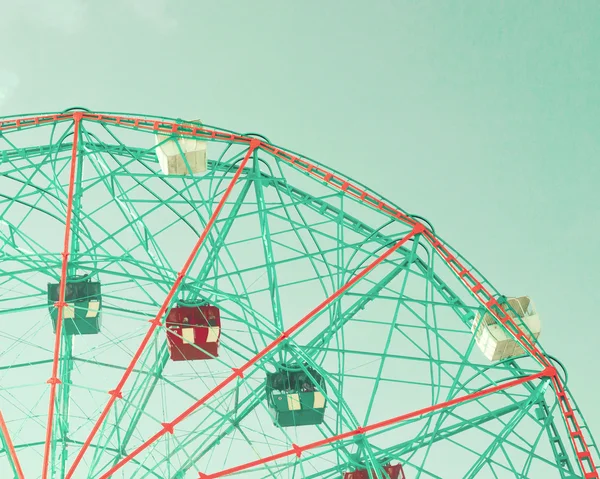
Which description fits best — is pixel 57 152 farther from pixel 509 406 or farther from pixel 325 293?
pixel 509 406

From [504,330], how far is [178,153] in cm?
1170

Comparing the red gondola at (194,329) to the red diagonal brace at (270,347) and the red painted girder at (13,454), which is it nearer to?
the red diagonal brace at (270,347)

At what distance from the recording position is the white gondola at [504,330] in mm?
30688

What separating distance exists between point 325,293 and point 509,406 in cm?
668

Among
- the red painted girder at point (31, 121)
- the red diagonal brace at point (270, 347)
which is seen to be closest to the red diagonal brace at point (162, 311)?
the red diagonal brace at point (270, 347)

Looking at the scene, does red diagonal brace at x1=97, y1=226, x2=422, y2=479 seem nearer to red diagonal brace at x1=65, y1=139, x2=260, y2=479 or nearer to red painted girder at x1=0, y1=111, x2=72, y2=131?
red diagonal brace at x1=65, y1=139, x2=260, y2=479

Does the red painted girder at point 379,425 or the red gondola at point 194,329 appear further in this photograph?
the red gondola at point 194,329

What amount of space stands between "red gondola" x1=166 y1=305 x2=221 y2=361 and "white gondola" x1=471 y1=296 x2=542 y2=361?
8.31m

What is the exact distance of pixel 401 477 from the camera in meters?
30.9

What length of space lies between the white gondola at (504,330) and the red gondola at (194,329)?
8.31 m

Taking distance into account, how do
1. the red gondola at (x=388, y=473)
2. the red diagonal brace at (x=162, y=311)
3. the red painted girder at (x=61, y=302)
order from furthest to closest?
the red gondola at (x=388, y=473) < the red diagonal brace at (x=162, y=311) < the red painted girder at (x=61, y=302)

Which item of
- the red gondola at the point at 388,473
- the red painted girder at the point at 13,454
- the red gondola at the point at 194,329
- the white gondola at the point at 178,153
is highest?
the white gondola at the point at 178,153

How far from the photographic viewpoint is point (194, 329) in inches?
1207

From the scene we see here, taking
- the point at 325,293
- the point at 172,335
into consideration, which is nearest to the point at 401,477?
the point at 325,293
